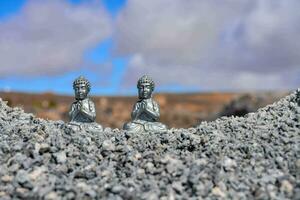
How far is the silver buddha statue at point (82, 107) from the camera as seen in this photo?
10.3m

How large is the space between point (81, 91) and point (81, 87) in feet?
0.23

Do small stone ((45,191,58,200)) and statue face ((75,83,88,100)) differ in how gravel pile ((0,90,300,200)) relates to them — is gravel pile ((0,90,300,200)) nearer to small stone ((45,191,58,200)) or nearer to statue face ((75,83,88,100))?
small stone ((45,191,58,200))

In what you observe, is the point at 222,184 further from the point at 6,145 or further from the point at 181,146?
the point at 6,145

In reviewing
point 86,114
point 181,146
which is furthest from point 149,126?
point 181,146

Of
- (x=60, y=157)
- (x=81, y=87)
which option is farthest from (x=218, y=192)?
(x=81, y=87)

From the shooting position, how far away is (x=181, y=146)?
845 cm

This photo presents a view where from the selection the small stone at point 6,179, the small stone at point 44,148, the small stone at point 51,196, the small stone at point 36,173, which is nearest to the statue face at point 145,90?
the small stone at point 44,148

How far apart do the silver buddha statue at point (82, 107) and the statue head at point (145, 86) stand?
32.0 inches

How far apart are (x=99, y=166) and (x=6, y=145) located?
1344 millimetres

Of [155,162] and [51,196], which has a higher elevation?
[155,162]

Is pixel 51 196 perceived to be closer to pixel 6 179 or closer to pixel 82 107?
pixel 6 179

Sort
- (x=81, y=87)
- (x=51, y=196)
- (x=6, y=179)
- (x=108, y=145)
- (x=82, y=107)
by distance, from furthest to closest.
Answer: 1. (x=81, y=87)
2. (x=82, y=107)
3. (x=108, y=145)
4. (x=6, y=179)
5. (x=51, y=196)

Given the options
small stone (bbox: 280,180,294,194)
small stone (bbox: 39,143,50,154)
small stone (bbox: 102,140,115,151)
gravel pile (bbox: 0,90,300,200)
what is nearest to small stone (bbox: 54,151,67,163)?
gravel pile (bbox: 0,90,300,200)

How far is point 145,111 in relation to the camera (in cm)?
1039
